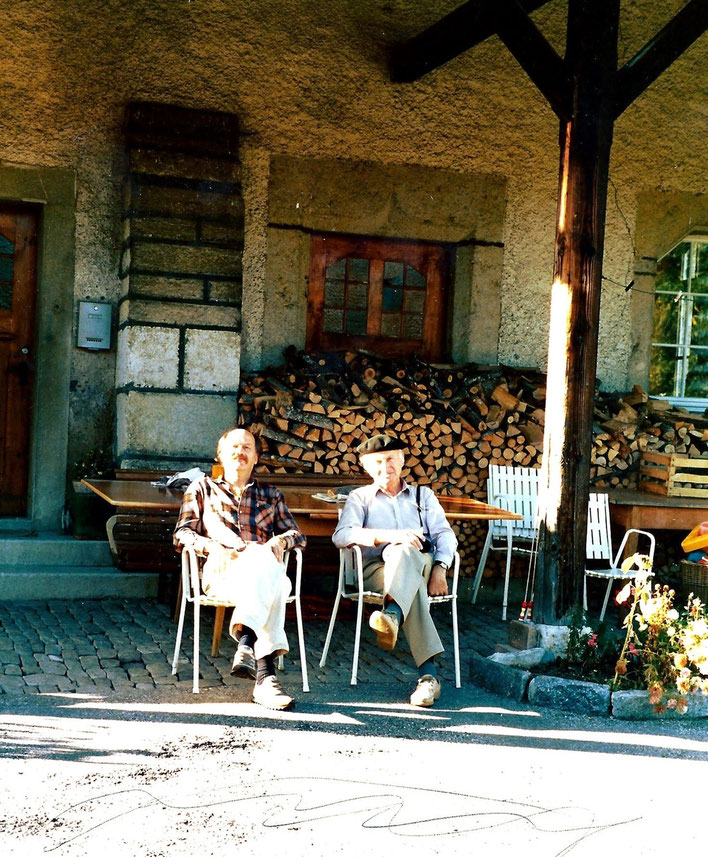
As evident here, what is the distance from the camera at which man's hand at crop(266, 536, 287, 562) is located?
501 cm

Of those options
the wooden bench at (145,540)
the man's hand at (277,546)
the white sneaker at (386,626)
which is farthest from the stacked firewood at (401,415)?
the white sneaker at (386,626)

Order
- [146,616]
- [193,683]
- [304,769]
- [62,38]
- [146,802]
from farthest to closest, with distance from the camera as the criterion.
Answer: [62,38] → [146,616] → [193,683] → [304,769] → [146,802]

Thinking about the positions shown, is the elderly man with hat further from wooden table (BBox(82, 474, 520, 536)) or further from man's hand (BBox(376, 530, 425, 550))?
wooden table (BBox(82, 474, 520, 536))

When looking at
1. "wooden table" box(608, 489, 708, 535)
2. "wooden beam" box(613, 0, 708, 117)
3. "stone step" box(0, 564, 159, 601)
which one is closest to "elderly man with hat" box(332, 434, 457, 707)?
"stone step" box(0, 564, 159, 601)

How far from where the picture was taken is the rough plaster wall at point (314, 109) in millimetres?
7504

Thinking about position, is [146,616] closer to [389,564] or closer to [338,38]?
[389,564]

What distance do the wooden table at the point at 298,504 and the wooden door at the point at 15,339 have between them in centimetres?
115

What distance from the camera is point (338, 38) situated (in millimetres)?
8062

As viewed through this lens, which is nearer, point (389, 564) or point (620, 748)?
point (620, 748)

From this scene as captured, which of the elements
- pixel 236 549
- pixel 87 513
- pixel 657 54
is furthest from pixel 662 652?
pixel 87 513

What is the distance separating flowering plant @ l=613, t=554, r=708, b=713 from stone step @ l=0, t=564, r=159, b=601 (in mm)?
3128

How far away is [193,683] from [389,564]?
1.07m

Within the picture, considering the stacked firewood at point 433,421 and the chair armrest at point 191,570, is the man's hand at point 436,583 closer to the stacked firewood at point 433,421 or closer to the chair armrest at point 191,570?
the chair armrest at point 191,570

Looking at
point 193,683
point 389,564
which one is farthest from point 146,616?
point 389,564
